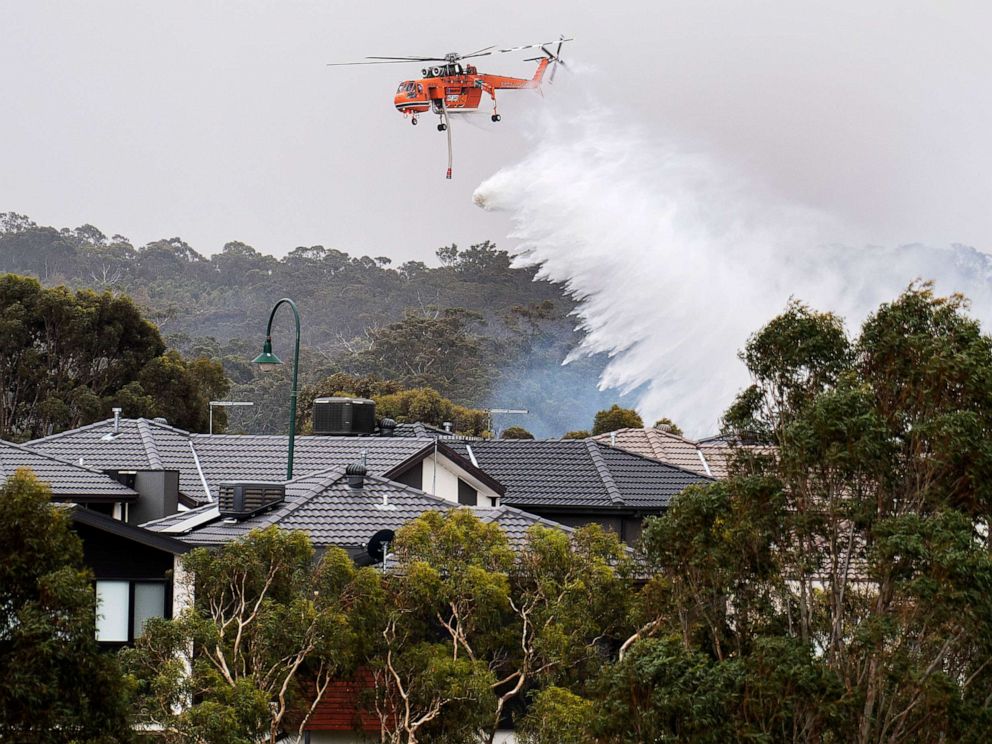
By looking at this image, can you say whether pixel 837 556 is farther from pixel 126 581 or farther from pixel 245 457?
pixel 245 457

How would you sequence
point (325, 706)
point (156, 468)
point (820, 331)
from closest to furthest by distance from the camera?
point (820, 331), point (325, 706), point (156, 468)

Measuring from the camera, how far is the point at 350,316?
562 ft

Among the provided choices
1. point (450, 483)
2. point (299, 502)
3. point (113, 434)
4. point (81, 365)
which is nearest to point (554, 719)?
point (299, 502)

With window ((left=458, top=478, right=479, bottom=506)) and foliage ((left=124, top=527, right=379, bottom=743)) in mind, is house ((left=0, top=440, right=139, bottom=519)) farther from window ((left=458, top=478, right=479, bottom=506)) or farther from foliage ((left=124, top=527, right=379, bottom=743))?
foliage ((left=124, top=527, right=379, bottom=743))

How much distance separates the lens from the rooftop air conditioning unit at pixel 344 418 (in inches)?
1759

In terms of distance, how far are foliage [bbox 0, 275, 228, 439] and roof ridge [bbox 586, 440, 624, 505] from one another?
144ft

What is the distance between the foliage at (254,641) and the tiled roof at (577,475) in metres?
21.9

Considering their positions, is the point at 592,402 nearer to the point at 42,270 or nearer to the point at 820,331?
the point at 42,270

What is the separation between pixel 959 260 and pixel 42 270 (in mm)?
90665

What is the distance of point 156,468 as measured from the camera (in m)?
37.3

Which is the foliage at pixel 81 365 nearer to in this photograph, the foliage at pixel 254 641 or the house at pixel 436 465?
the house at pixel 436 465

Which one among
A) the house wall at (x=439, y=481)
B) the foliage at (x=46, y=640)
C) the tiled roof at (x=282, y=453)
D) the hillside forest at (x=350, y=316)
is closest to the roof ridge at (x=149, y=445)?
the tiled roof at (x=282, y=453)

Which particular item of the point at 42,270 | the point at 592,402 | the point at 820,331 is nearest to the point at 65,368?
the point at 592,402

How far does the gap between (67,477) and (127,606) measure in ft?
31.7
